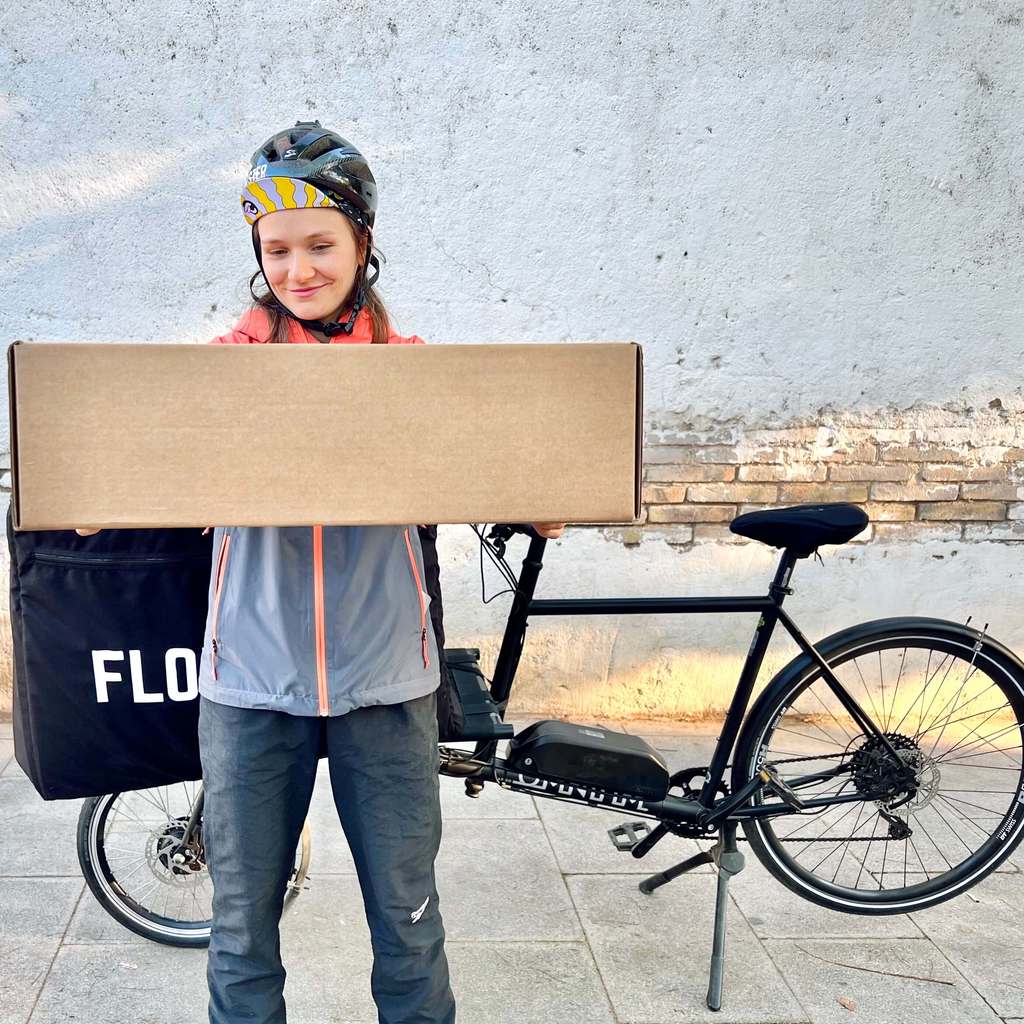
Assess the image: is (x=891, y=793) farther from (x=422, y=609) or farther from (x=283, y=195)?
(x=283, y=195)

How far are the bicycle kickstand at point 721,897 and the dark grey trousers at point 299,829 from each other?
80 cm

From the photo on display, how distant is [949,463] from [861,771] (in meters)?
1.72

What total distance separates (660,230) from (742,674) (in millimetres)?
1861

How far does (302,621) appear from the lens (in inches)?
64.2

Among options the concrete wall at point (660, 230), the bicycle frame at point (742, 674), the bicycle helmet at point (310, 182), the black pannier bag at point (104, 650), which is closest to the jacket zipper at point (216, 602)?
the black pannier bag at point (104, 650)

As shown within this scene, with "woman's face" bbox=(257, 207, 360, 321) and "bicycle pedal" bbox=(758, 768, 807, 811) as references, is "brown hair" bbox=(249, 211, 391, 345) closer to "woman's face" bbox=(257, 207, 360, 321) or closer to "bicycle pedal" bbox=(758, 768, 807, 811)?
"woman's face" bbox=(257, 207, 360, 321)

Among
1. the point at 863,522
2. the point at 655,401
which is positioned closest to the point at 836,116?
the point at 655,401

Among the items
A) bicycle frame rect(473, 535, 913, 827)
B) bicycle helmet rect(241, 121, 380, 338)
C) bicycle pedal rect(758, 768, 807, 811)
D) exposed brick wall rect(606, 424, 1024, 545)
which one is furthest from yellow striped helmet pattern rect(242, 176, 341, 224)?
exposed brick wall rect(606, 424, 1024, 545)

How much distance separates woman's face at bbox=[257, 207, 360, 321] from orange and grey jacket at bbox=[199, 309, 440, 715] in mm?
61

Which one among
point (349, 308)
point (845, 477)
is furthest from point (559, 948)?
point (845, 477)

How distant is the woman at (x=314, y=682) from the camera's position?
5.34ft

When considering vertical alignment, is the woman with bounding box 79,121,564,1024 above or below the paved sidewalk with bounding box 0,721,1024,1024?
above

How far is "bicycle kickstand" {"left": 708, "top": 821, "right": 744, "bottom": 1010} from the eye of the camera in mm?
2289

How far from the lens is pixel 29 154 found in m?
3.46
